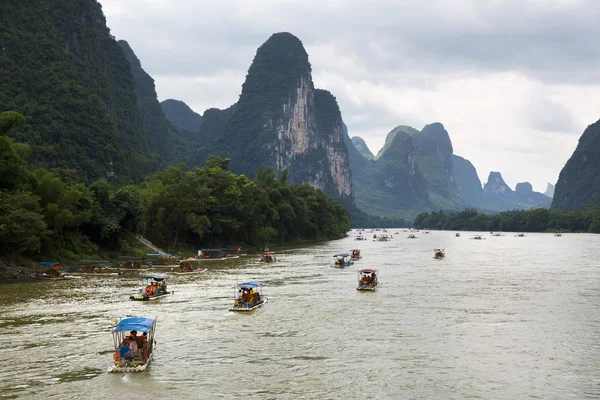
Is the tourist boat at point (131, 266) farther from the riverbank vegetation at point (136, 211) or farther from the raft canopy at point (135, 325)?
the raft canopy at point (135, 325)

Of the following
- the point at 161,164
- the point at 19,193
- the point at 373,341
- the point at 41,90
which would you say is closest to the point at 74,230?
the point at 19,193

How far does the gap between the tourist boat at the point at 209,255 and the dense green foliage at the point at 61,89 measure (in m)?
34.3

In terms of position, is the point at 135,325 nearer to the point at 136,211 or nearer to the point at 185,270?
the point at 185,270

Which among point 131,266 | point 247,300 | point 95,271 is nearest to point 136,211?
point 131,266

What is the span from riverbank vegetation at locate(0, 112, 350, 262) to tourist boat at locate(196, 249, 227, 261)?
11.5ft

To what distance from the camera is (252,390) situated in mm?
19734

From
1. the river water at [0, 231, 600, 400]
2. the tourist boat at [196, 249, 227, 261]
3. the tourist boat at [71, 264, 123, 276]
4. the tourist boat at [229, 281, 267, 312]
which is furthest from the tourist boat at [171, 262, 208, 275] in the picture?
the tourist boat at [229, 281, 267, 312]

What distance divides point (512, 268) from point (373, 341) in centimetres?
4058

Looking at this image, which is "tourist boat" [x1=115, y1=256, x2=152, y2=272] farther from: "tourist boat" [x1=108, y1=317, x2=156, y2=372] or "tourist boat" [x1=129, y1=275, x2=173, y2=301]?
"tourist boat" [x1=108, y1=317, x2=156, y2=372]

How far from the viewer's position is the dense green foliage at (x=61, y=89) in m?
103

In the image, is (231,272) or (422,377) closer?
(422,377)

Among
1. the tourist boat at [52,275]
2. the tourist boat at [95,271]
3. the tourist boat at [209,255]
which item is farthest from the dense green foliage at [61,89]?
the tourist boat at [52,275]

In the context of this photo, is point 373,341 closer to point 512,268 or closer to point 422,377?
point 422,377

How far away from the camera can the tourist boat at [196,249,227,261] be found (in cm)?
7225
